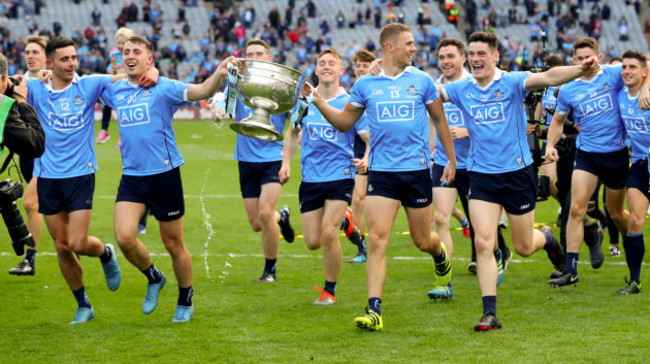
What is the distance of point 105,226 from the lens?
13.8 m

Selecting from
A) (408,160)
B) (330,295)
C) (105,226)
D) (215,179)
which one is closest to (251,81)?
(408,160)

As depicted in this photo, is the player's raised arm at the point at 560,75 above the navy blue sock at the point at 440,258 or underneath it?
above

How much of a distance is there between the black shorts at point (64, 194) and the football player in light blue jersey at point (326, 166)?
212 cm

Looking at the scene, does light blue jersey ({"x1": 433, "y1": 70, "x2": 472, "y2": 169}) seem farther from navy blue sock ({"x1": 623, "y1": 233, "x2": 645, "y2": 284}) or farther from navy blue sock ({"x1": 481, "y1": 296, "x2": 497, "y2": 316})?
navy blue sock ({"x1": 481, "y1": 296, "x2": 497, "y2": 316})

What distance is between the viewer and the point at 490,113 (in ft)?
23.6

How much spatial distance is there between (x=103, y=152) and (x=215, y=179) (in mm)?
7107

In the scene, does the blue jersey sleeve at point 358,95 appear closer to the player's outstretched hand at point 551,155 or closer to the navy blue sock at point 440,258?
the navy blue sock at point 440,258

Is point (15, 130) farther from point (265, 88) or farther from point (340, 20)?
point (340, 20)

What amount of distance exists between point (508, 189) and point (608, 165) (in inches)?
76.8

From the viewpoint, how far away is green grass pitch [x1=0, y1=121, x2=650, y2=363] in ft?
20.9

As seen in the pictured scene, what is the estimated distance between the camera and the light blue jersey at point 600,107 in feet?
28.3

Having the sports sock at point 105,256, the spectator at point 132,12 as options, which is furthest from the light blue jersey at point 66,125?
the spectator at point 132,12

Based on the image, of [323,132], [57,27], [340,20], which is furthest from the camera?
[340,20]

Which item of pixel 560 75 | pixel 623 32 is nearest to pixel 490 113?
pixel 560 75
